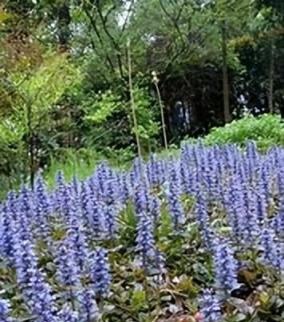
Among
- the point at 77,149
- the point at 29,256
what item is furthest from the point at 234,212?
the point at 77,149

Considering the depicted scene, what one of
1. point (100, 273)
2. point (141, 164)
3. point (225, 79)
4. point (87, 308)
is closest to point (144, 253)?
point (100, 273)

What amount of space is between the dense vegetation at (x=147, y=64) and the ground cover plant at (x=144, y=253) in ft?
18.3

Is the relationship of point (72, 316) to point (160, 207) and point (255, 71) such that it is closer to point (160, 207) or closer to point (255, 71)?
point (160, 207)

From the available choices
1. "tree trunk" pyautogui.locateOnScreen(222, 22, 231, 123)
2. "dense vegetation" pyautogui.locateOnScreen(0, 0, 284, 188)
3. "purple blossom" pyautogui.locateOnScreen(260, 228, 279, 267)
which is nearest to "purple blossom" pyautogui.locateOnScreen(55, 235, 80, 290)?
"purple blossom" pyautogui.locateOnScreen(260, 228, 279, 267)

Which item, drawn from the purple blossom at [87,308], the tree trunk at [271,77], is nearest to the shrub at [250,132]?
the tree trunk at [271,77]

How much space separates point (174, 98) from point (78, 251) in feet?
42.7

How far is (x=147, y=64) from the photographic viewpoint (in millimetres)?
14242

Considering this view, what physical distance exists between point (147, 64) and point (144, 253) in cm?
1155

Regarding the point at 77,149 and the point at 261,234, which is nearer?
the point at 261,234

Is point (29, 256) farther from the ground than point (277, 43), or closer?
closer

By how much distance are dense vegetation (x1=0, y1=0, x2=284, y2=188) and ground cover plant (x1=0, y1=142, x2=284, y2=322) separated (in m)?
5.59

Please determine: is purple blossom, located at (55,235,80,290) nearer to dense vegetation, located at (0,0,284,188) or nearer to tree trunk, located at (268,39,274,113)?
dense vegetation, located at (0,0,284,188)

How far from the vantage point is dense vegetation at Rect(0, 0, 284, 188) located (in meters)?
11.8

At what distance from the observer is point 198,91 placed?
52.4 ft
